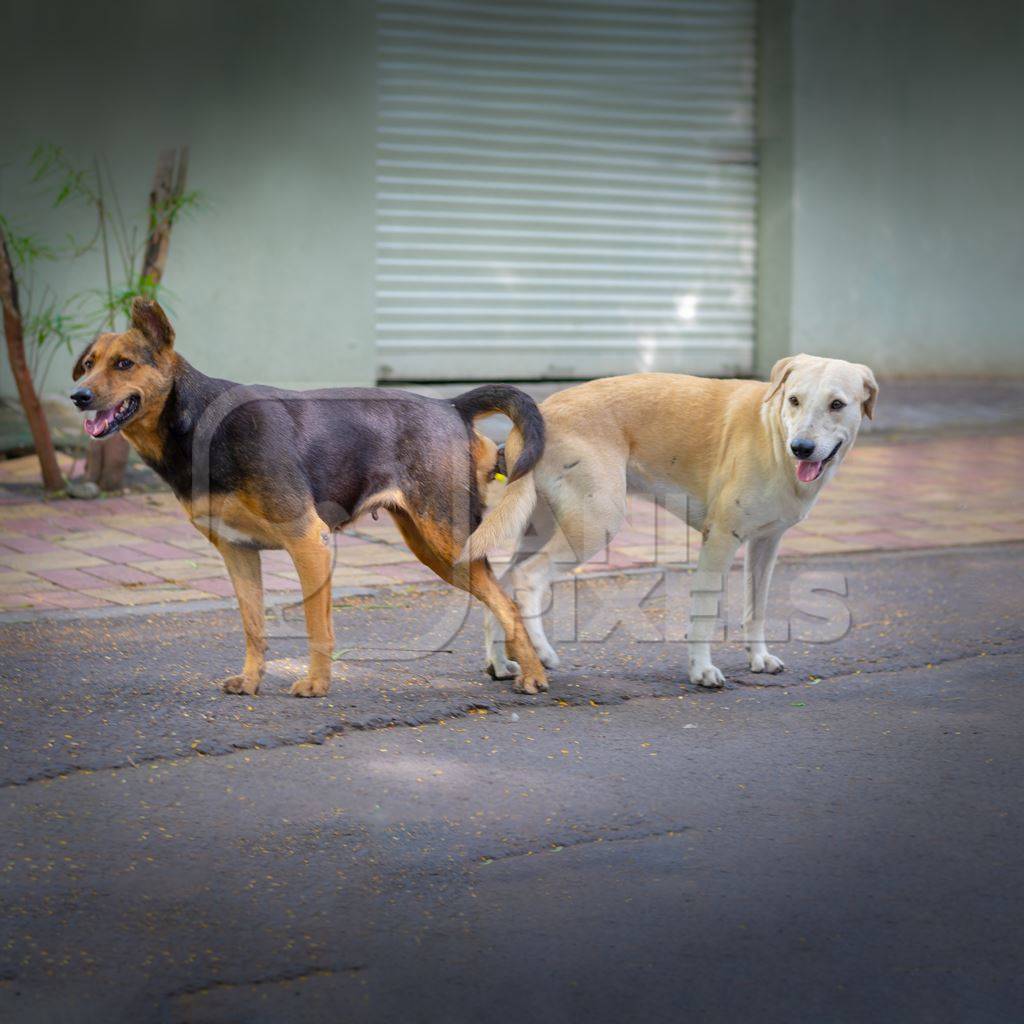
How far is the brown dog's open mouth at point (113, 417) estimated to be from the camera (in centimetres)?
443

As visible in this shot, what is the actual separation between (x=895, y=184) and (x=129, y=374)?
10500 mm

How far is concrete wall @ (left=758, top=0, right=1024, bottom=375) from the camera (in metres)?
13.0

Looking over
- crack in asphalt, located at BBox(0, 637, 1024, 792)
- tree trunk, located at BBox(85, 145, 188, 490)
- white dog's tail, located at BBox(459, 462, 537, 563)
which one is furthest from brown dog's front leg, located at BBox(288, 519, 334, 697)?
tree trunk, located at BBox(85, 145, 188, 490)

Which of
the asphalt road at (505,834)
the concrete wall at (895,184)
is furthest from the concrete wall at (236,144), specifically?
the asphalt road at (505,834)

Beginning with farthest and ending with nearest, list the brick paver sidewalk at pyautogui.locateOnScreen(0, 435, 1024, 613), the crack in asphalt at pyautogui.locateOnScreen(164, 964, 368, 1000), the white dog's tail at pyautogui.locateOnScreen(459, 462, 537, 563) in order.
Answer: the brick paver sidewalk at pyautogui.locateOnScreen(0, 435, 1024, 613) < the white dog's tail at pyautogui.locateOnScreen(459, 462, 537, 563) < the crack in asphalt at pyautogui.locateOnScreen(164, 964, 368, 1000)

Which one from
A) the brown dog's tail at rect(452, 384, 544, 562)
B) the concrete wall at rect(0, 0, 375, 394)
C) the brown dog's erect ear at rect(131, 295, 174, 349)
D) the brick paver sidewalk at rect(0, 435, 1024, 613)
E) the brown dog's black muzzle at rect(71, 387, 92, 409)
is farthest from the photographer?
the concrete wall at rect(0, 0, 375, 394)

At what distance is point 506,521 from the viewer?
493 centimetres

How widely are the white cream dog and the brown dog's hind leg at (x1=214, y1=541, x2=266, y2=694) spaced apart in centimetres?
70

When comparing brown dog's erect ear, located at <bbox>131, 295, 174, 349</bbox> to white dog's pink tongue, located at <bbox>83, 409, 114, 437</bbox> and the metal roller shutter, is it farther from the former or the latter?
the metal roller shutter

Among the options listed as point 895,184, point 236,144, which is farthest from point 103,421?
point 895,184

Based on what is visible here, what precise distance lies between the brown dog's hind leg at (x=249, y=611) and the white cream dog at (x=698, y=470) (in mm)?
697

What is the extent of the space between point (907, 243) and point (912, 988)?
1165cm

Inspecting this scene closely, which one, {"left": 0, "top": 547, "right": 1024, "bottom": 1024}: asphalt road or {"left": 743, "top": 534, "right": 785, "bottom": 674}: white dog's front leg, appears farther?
{"left": 743, "top": 534, "right": 785, "bottom": 674}: white dog's front leg

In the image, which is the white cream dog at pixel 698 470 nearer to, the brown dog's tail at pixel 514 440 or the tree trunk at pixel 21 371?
the brown dog's tail at pixel 514 440
